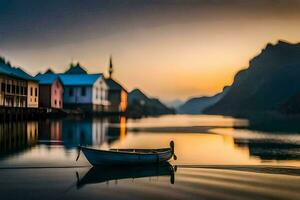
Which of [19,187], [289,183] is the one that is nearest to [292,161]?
[289,183]

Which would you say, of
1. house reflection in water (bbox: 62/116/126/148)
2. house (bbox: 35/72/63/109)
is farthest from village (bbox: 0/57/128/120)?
house reflection in water (bbox: 62/116/126/148)

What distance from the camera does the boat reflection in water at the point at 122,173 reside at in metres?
20.3

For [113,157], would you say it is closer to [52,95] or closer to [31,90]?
[31,90]

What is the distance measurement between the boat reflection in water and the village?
42468mm

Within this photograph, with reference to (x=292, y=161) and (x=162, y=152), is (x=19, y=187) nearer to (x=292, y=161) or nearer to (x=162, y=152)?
(x=162, y=152)

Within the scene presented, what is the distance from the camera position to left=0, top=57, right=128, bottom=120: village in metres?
66.3

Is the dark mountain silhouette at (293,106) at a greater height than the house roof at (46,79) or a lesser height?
lesser

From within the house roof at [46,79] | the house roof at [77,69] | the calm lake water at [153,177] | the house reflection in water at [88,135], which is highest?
the house roof at [77,69]

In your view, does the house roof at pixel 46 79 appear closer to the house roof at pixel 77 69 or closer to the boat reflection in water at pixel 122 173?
the boat reflection in water at pixel 122 173

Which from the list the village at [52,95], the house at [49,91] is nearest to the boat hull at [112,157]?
the village at [52,95]

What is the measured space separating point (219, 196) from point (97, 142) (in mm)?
24362

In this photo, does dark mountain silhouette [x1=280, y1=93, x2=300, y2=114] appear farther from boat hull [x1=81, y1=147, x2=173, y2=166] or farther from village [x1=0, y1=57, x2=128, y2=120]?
boat hull [x1=81, y1=147, x2=173, y2=166]

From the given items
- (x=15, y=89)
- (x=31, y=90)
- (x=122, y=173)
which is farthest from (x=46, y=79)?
(x=122, y=173)

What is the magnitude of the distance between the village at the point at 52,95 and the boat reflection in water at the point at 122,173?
42468mm
